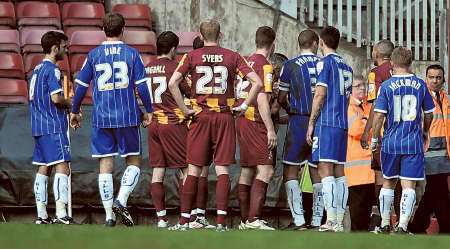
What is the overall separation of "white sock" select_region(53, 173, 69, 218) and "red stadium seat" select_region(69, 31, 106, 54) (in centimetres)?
600

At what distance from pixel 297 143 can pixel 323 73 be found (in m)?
0.86

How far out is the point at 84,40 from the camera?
1984 cm

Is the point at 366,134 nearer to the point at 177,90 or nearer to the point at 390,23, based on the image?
the point at 177,90

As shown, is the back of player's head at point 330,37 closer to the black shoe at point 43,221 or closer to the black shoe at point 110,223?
the black shoe at point 110,223

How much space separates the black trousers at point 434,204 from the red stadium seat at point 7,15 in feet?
25.6

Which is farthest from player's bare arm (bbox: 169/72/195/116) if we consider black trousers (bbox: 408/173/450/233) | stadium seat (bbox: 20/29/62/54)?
stadium seat (bbox: 20/29/62/54)

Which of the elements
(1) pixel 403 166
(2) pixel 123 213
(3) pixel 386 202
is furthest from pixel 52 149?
(1) pixel 403 166

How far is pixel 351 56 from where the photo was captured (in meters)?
20.7

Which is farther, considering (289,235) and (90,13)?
(90,13)

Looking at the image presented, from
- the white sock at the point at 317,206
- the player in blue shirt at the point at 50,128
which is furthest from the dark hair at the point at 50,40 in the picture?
the white sock at the point at 317,206

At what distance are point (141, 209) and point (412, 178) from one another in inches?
142

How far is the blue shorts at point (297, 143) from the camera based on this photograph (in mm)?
13875

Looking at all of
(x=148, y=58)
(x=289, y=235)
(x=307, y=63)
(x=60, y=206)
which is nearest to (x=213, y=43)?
(x=307, y=63)

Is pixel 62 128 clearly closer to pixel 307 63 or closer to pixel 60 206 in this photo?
pixel 60 206
